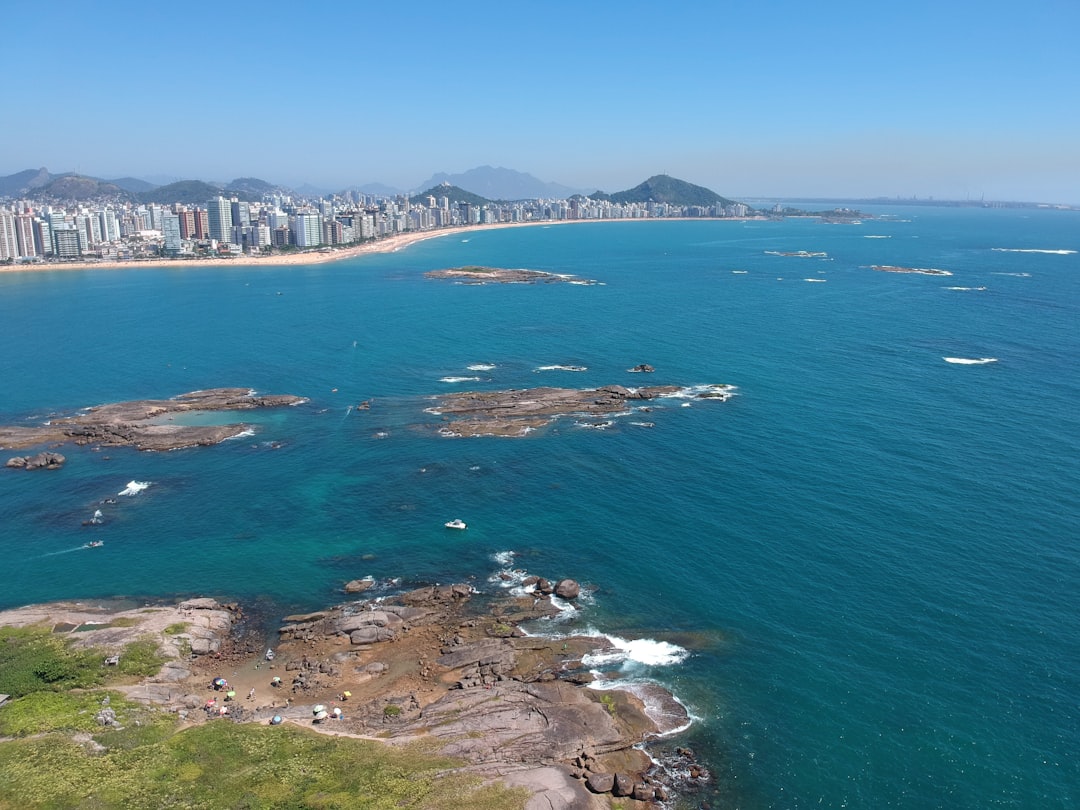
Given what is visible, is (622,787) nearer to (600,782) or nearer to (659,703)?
(600,782)

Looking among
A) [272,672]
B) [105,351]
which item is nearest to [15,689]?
[272,672]

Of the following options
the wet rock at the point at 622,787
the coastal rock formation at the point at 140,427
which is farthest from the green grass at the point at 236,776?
the coastal rock formation at the point at 140,427

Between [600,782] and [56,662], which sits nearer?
[600,782]

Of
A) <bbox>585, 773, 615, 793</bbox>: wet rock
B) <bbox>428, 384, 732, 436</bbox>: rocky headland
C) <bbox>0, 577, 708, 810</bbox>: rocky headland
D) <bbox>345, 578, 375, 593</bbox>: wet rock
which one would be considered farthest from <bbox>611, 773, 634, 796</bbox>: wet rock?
<bbox>428, 384, 732, 436</bbox>: rocky headland

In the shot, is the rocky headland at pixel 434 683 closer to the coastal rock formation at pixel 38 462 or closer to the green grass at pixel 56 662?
the green grass at pixel 56 662

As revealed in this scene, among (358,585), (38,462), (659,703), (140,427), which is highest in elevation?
(140,427)

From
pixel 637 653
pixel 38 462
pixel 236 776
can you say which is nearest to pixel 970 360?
pixel 637 653

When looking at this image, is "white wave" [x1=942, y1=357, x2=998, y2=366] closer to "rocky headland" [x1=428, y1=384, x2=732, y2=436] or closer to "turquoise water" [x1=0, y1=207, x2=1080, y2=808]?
"turquoise water" [x1=0, y1=207, x2=1080, y2=808]
